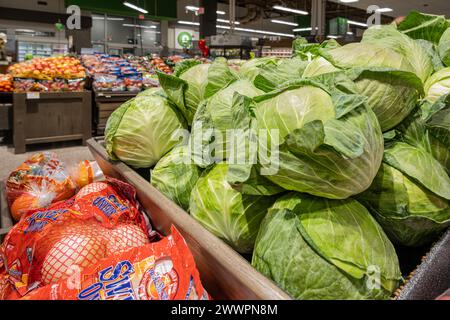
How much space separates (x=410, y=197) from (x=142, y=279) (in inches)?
27.3

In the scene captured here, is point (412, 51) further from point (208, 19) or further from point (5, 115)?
point (208, 19)

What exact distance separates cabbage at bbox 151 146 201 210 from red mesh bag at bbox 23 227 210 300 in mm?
300

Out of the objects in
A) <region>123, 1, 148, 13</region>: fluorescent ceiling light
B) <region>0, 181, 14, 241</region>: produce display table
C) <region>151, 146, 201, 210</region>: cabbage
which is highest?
<region>123, 1, 148, 13</region>: fluorescent ceiling light

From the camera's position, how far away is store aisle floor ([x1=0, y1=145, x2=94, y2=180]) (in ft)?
13.2

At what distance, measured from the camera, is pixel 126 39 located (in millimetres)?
17062

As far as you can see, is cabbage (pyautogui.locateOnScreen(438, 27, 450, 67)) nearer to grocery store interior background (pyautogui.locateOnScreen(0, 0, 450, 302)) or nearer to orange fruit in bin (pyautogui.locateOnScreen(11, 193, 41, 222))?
grocery store interior background (pyautogui.locateOnScreen(0, 0, 450, 302))

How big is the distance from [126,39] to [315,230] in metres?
18.1

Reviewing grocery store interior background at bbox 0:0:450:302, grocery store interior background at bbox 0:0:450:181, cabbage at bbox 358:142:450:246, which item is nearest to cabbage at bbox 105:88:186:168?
grocery store interior background at bbox 0:0:450:302

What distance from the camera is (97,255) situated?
1097mm

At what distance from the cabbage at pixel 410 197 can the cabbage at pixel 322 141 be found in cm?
11

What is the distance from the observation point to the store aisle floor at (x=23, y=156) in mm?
4027

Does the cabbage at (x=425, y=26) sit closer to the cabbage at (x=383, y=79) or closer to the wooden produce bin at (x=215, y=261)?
the cabbage at (x=383, y=79)

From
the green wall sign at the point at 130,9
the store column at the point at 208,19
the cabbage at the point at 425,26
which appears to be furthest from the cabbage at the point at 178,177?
the green wall sign at the point at 130,9

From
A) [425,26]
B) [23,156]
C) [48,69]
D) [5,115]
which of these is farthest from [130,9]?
[425,26]
